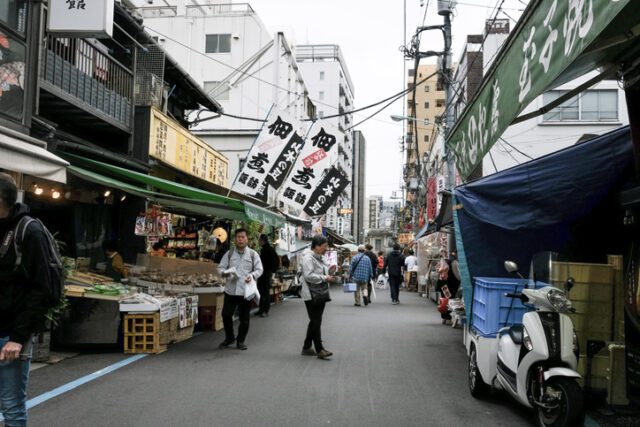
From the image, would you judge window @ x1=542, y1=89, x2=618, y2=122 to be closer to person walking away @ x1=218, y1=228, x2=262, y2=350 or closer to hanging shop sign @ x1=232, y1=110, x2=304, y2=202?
hanging shop sign @ x1=232, y1=110, x2=304, y2=202

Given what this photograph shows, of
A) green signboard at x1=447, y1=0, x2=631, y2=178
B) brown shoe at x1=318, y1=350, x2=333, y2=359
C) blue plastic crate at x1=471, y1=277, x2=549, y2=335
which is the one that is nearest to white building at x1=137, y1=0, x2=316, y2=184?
brown shoe at x1=318, y1=350, x2=333, y2=359

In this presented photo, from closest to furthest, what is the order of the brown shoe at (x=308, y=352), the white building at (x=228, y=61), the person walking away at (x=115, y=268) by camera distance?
the brown shoe at (x=308, y=352) < the person walking away at (x=115, y=268) < the white building at (x=228, y=61)

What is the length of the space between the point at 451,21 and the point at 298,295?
1185 centimetres

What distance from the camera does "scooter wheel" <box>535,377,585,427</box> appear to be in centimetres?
464

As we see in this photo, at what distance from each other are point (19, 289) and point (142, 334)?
5226mm

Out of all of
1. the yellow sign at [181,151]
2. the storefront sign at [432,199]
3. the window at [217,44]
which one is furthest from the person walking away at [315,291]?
the window at [217,44]

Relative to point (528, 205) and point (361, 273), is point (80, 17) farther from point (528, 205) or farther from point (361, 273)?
point (361, 273)

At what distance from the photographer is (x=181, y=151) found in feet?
56.2

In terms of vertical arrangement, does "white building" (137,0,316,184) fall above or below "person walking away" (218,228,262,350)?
above

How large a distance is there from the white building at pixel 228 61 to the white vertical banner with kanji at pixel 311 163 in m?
14.5

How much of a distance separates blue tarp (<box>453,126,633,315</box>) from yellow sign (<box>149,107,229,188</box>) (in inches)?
384

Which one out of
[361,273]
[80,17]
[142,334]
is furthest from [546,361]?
[361,273]

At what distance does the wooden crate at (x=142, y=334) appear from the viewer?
8539 mm

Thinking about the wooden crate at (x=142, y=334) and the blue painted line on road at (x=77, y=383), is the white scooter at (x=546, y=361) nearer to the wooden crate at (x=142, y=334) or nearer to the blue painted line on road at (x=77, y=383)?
the blue painted line on road at (x=77, y=383)
